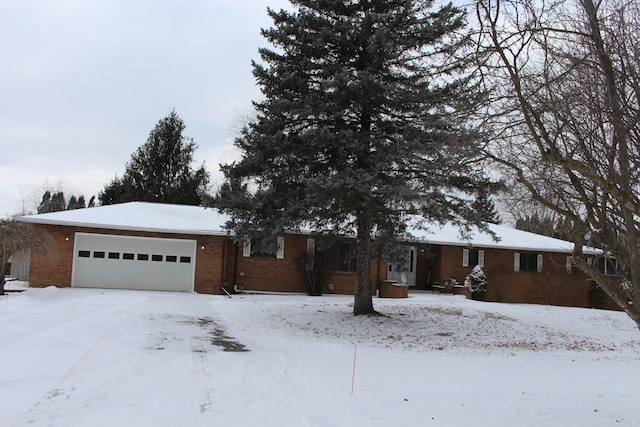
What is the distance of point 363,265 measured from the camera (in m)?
15.5

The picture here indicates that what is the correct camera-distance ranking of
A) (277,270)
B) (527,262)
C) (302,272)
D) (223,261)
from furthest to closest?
1. (527,262)
2. (302,272)
3. (277,270)
4. (223,261)

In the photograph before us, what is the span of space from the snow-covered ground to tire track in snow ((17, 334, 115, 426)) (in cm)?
2

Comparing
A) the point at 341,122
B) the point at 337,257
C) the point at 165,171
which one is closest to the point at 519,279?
the point at 337,257

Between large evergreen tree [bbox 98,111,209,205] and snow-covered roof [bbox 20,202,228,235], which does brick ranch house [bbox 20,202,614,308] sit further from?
large evergreen tree [bbox 98,111,209,205]

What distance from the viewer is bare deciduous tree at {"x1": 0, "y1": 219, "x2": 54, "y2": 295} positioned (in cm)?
1689

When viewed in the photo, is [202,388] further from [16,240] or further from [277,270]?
[277,270]

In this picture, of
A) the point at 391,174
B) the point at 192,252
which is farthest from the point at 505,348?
the point at 192,252

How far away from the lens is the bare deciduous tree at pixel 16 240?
1689 cm

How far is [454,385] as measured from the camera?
8.16 m

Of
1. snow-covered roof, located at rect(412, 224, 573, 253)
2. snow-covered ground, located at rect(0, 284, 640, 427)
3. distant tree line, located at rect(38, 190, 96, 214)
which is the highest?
distant tree line, located at rect(38, 190, 96, 214)

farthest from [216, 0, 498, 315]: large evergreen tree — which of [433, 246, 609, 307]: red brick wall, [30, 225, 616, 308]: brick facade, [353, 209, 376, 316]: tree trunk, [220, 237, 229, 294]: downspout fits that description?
[433, 246, 609, 307]: red brick wall

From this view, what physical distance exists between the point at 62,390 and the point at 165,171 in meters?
36.0

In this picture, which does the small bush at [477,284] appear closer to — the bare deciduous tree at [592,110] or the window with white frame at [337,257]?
the window with white frame at [337,257]

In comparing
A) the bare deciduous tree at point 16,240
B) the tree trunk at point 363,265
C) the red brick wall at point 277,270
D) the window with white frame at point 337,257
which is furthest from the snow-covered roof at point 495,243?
the bare deciduous tree at point 16,240
